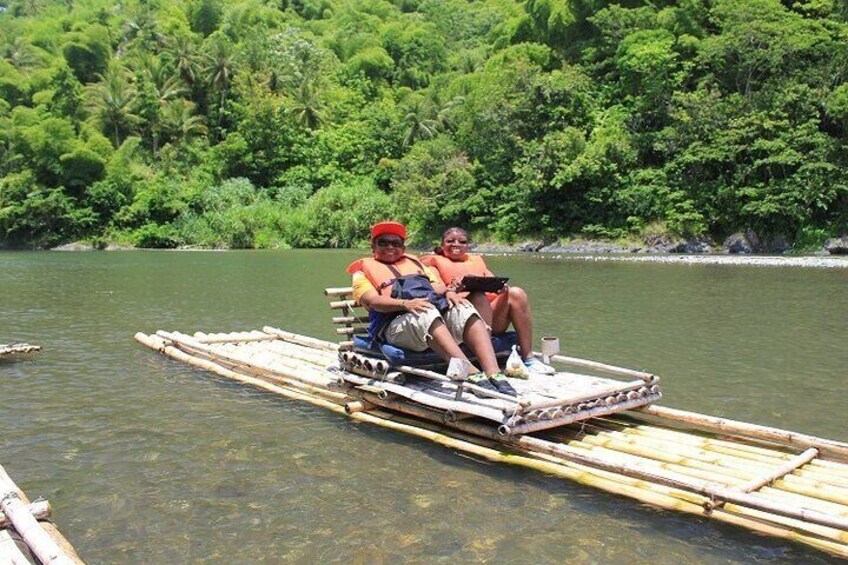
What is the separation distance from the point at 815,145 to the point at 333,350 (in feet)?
119

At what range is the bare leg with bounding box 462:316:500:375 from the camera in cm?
751

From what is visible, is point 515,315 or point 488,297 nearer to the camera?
point 515,315

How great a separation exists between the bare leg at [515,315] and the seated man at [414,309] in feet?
1.88

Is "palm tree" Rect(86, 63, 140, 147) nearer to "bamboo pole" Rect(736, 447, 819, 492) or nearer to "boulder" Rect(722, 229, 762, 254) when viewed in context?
"boulder" Rect(722, 229, 762, 254)

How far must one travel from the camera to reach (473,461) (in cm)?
693

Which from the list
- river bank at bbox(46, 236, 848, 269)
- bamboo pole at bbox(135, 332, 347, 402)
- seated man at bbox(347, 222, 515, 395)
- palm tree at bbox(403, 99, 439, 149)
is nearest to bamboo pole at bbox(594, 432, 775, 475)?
seated man at bbox(347, 222, 515, 395)

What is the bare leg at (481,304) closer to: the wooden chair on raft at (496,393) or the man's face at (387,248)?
the wooden chair on raft at (496,393)

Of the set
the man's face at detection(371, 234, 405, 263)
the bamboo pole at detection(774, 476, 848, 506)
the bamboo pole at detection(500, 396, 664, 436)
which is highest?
the man's face at detection(371, 234, 405, 263)

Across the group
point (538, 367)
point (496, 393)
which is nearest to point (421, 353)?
point (538, 367)

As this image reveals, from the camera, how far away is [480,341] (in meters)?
7.62

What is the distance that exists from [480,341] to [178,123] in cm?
7229

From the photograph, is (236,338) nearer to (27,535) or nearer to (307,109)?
(27,535)

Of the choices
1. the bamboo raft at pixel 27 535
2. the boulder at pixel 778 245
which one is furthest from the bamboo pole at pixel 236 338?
the boulder at pixel 778 245

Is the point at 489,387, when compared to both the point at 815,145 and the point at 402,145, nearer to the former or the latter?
the point at 815,145
